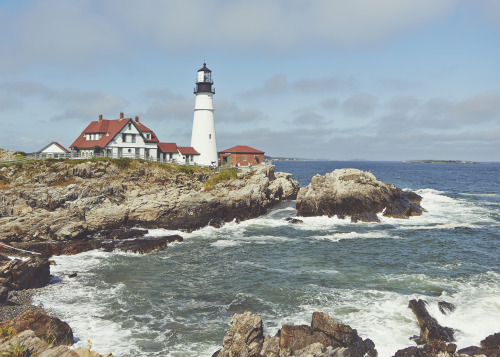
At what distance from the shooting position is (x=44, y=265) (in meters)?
23.1

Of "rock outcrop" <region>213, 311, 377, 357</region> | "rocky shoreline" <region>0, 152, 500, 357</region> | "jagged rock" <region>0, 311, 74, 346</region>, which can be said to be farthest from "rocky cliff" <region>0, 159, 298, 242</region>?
"rock outcrop" <region>213, 311, 377, 357</region>

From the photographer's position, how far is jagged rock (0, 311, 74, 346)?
1470cm

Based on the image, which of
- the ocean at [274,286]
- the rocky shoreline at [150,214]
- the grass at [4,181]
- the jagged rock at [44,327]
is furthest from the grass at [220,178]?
the jagged rock at [44,327]

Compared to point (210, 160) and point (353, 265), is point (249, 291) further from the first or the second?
point (210, 160)

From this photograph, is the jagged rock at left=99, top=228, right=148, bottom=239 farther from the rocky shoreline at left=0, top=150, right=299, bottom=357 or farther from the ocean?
the ocean

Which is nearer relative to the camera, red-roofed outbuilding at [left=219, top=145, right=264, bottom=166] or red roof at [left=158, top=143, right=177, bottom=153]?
red roof at [left=158, top=143, right=177, bottom=153]

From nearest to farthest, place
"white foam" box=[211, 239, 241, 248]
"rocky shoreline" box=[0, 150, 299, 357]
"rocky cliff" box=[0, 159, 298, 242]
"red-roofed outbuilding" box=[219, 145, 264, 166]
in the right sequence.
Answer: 1. "rocky shoreline" box=[0, 150, 299, 357]
2. "rocky cliff" box=[0, 159, 298, 242]
3. "white foam" box=[211, 239, 241, 248]
4. "red-roofed outbuilding" box=[219, 145, 264, 166]

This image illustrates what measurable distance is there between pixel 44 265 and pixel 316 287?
16662 millimetres

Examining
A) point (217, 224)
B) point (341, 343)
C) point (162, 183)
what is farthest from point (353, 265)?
point (162, 183)

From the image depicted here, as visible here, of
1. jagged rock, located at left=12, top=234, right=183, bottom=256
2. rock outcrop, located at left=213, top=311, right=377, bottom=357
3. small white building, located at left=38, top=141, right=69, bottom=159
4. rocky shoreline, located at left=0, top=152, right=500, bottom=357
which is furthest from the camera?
small white building, located at left=38, top=141, right=69, bottom=159

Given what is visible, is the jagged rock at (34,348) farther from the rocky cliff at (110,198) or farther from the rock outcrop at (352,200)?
the rock outcrop at (352,200)

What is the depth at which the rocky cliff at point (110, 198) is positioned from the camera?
33969 millimetres

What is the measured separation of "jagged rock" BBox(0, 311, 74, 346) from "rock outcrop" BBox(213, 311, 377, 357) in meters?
6.32

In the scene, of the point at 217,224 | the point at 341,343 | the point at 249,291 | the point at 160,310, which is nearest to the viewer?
the point at 341,343
